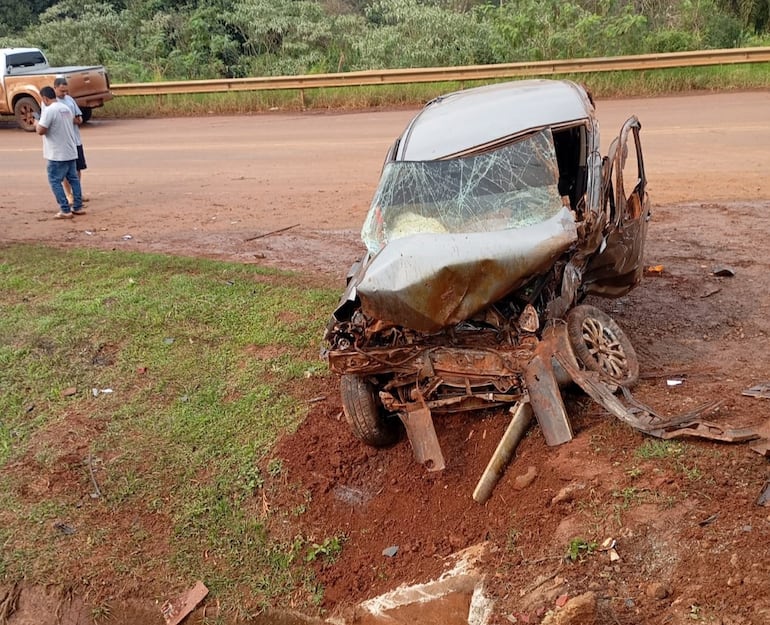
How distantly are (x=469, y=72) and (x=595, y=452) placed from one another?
45.5 feet

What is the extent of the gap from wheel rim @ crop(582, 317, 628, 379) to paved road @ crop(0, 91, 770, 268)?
16.4ft

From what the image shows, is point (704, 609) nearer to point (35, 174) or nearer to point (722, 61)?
point (35, 174)

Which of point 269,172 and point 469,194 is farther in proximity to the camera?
point 269,172

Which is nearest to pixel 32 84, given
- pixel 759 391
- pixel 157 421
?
pixel 157 421

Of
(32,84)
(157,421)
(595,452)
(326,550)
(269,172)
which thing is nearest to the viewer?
(595,452)

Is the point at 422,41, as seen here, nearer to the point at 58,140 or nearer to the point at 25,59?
the point at 25,59

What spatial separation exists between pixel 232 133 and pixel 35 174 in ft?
Result: 13.5

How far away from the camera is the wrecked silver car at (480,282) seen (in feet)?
15.8

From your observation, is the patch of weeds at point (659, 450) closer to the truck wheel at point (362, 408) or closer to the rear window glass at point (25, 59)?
the truck wheel at point (362, 408)

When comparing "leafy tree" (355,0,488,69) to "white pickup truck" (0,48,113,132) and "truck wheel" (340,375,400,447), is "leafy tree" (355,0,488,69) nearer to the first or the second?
"white pickup truck" (0,48,113,132)

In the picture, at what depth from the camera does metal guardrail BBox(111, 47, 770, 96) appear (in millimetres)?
16203

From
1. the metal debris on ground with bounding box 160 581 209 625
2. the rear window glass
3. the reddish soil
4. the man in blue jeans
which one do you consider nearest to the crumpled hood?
the reddish soil

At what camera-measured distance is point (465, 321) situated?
16.8 ft

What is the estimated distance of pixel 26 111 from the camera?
19000 millimetres
